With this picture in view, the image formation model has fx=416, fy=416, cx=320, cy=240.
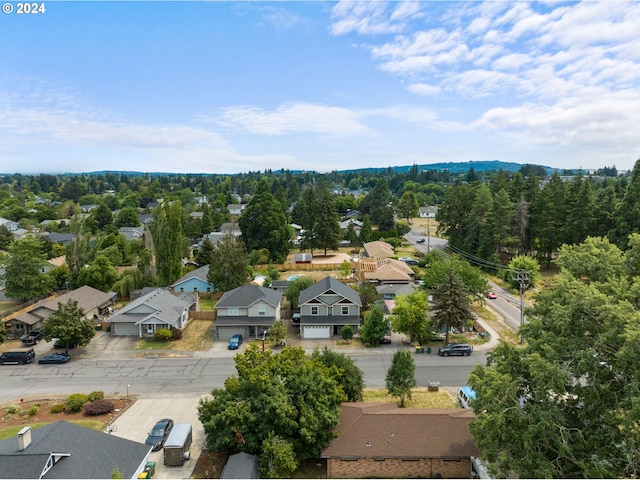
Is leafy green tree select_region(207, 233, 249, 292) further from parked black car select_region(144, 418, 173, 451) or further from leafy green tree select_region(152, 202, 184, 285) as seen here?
parked black car select_region(144, 418, 173, 451)

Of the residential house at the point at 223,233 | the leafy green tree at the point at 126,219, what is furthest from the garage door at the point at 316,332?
the leafy green tree at the point at 126,219

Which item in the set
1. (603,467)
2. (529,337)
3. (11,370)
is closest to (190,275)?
(11,370)

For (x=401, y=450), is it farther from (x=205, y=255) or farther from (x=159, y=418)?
(x=205, y=255)

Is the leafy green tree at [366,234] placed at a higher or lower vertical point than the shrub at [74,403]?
higher

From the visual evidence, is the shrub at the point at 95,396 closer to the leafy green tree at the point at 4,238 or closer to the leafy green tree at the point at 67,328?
the leafy green tree at the point at 67,328

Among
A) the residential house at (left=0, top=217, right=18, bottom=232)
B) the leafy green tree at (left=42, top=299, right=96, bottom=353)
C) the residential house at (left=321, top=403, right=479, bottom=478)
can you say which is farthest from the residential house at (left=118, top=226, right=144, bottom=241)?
the residential house at (left=321, top=403, right=479, bottom=478)
